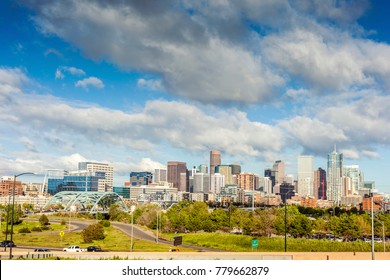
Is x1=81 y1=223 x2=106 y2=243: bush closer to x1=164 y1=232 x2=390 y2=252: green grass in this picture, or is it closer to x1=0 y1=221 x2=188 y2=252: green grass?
x1=0 y1=221 x2=188 y2=252: green grass

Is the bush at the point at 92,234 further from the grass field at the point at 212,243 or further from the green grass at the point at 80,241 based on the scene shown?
the grass field at the point at 212,243

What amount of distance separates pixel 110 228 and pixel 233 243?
1209 inches

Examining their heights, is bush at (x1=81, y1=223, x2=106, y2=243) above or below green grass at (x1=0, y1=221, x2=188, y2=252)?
above

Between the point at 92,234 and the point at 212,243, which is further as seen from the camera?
the point at 212,243

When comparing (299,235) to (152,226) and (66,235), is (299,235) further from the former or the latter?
(66,235)

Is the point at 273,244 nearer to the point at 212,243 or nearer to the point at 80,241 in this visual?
the point at 212,243

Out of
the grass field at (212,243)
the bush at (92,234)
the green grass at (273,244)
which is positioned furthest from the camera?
the bush at (92,234)

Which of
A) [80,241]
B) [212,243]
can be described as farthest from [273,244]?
[80,241]

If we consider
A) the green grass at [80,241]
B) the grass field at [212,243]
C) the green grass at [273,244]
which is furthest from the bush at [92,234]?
the green grass at [273,244]

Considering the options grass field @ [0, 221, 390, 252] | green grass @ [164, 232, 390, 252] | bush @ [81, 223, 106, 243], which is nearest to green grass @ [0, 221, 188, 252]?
grass field @ [0, 221, 390, 252]

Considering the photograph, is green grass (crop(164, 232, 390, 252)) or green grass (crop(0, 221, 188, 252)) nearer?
green grass (crop(0, 221, 188, 252))

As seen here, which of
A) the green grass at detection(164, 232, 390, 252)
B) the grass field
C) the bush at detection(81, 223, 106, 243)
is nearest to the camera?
the grass field

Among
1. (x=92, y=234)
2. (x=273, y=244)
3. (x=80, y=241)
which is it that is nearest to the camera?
(x=273, y=244)
